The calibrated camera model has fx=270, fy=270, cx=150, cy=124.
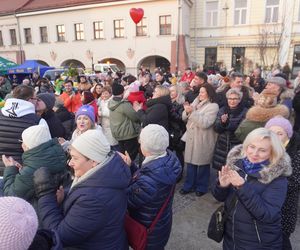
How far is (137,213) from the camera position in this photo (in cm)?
228

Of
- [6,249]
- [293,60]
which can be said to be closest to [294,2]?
[293,60]

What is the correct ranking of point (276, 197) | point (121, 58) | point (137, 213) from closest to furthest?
1. point (276, 197)
2. point (137, 213)
3. point (121, 58)

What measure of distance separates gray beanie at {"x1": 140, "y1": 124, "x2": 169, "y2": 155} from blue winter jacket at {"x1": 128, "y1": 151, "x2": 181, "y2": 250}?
9cm

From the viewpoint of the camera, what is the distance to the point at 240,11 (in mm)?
22344

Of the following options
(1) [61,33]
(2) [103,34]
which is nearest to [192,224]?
(2) [103,34]

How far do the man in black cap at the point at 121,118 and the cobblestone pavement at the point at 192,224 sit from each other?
4.25 ft

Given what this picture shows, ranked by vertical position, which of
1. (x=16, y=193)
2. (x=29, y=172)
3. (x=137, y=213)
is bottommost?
(x=137, y=213)

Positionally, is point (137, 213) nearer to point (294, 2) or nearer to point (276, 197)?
point (276, 197)

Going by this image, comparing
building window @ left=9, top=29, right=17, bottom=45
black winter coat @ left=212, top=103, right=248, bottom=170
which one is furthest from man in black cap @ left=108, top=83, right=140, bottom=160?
building window @ left=9, top=29, right=17, bottom=45

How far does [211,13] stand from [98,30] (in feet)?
33.7

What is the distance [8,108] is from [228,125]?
109 inches

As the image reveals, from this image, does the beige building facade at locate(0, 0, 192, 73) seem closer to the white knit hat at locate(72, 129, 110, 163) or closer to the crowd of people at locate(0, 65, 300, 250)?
the crowd of people at locate(0, 65, 300, 250)

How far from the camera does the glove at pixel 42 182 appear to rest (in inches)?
72.5

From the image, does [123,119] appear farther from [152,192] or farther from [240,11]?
[240,11]
